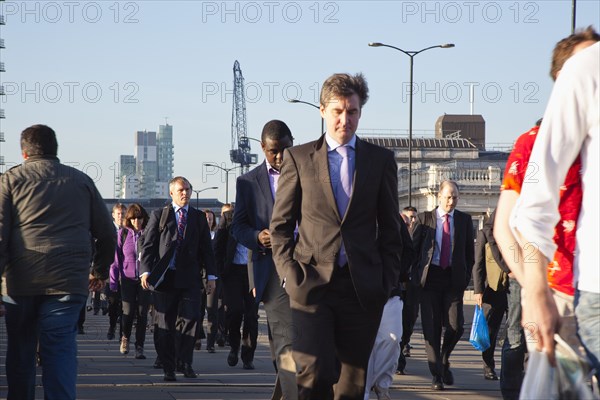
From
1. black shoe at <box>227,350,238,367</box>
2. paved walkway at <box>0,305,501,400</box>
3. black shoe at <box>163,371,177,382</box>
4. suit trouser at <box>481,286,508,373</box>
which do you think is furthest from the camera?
black shoe at <box>227,350,238,367</box>

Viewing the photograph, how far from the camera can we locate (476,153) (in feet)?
401

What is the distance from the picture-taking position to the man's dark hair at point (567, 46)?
13.9ft

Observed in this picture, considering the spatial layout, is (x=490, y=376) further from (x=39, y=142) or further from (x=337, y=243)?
(x=337, y=243)

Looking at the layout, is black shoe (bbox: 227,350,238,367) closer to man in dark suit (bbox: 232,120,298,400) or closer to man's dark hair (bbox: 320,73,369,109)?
man in dark suit (bbox: 232,120,298,400)

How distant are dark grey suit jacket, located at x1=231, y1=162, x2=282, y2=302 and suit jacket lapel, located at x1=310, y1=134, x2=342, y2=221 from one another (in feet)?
5.46

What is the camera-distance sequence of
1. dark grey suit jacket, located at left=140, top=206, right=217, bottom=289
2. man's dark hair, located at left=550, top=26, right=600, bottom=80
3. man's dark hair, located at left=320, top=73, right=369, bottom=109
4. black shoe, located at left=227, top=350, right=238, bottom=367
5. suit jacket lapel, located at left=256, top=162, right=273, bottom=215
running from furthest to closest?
black shoe, located at left=227, top=350, right=238, bottom=367 < dark grey suit jacket, located at left=140, top=206, right=217, bottom=289 < suit jacket lapel, located at left=256, top=162, right=273, bottom=215 < man's dark hair, located at left=320, top=73, right=369, bottom=109 < man's dark hair, located at left=550, top=26, right=600, bottom=80

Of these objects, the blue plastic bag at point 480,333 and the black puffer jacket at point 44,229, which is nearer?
the black puffer jacket at point 44,229

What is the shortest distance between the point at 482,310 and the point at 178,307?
2.88 metres

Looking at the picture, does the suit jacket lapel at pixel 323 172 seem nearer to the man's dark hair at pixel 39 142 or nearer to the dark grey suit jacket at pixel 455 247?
the man's dark hair at pixel 39 142

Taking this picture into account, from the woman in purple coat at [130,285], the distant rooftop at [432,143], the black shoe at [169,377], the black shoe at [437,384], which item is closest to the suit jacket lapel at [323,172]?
the black shoe at [437,384]

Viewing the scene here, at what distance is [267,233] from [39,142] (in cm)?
151

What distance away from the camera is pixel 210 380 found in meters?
11.6

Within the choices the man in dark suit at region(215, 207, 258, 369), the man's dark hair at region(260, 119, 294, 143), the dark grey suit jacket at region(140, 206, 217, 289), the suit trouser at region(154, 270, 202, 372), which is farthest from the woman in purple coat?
the man's dark hair at region(260, 119, 294, 143)

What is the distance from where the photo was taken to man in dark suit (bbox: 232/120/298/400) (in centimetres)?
752
